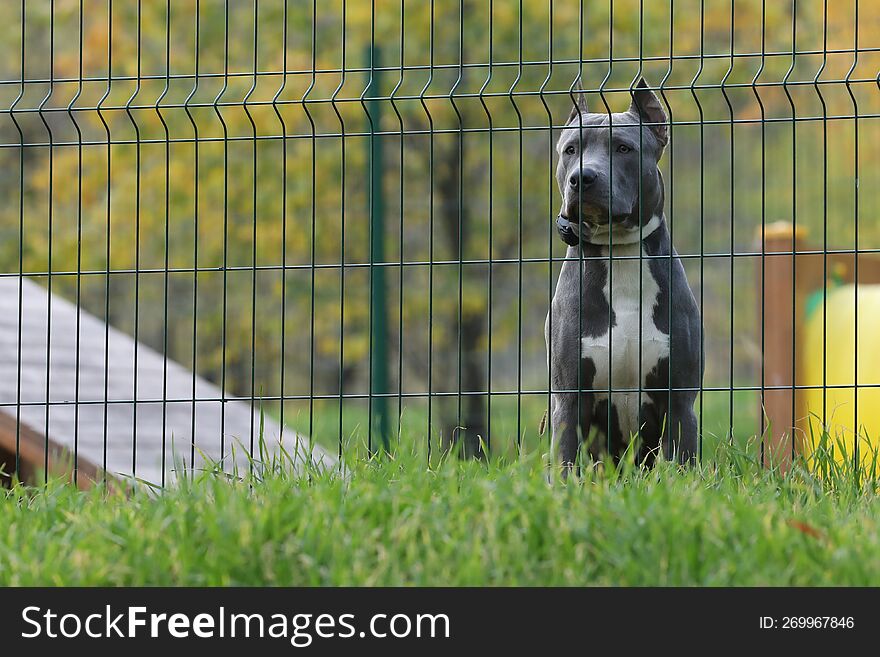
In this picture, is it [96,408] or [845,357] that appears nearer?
[845,357]

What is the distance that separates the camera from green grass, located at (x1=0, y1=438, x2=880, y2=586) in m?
3.17

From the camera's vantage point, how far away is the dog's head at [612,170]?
15.4 feet

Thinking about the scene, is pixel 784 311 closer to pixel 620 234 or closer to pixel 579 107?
pixel 620 234

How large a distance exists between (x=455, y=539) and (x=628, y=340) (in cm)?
174

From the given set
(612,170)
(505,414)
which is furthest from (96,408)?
(505,414)

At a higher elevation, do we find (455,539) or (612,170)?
(612,170)

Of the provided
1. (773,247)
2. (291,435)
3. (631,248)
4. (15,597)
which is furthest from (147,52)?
(15,597)

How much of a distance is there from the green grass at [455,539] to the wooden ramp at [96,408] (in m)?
1.73

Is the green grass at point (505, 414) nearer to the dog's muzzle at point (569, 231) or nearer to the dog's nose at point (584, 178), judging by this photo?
the dog's muzzle at point (569, 231)

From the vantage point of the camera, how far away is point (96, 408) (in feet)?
26.2

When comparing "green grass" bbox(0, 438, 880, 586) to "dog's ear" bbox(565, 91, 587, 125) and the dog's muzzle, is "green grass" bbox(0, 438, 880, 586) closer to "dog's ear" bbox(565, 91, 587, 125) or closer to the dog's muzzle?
the dog's muzzle

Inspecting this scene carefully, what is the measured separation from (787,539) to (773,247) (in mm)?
4666

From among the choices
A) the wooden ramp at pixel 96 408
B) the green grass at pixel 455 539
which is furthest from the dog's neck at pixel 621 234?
the wooden ramp at pixel 96 408

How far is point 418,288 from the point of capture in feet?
39.8
